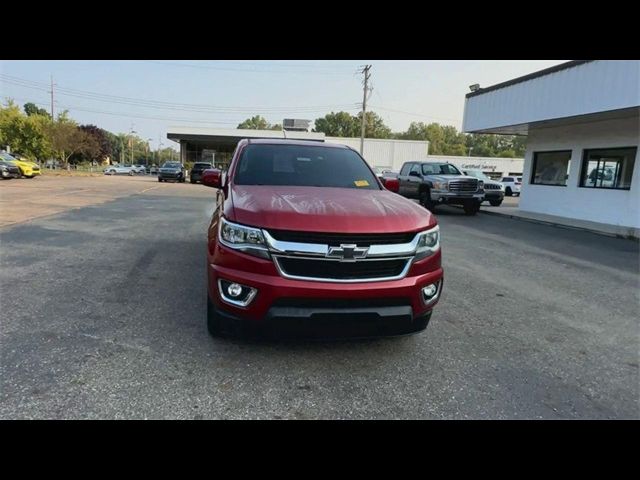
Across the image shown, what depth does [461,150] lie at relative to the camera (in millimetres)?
106250

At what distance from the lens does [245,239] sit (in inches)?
117

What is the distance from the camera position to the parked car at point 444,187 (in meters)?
14.9

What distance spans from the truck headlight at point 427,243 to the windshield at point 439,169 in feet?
43.8

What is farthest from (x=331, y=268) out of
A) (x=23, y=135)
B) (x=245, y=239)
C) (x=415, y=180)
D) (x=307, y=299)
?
(x=23, y=135)

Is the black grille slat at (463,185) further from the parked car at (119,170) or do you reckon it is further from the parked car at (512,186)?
the parked car at (119,170)

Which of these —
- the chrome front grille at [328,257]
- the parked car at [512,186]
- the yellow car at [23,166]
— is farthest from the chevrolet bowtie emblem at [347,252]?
the parked car at [512,186]

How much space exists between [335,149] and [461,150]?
110 metres

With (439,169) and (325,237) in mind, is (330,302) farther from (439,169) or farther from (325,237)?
(439,169)

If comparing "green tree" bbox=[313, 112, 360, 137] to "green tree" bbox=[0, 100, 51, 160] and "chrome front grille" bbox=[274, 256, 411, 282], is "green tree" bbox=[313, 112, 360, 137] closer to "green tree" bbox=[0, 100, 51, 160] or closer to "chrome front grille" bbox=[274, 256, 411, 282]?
"green tree" bbox=[0, 100, 51, 160]

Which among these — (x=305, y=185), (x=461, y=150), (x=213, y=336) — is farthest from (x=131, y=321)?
(x=461, y=150)

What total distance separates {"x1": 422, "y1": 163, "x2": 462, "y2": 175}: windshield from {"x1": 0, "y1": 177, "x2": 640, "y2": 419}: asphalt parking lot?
9867mm

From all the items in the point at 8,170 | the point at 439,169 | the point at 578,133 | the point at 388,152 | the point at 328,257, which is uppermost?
the point at 388,152

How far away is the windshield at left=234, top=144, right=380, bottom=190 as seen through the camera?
4109mm

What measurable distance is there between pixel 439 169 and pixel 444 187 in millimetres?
1532
